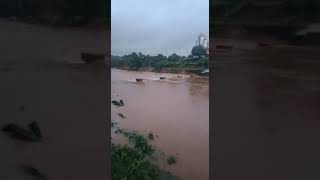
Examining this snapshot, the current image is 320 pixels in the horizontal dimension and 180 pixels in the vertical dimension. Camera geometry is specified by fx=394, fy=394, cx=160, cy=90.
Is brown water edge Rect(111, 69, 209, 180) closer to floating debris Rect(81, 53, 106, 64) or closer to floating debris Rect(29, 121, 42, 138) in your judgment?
floating debris Rect(81, 53, 106, 64)

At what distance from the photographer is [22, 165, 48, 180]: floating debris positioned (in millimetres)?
2467

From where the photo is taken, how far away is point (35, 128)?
2.47 m

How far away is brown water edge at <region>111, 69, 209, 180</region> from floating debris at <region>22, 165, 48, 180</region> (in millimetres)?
597

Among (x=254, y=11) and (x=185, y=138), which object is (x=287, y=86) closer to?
(x=254, y=11)

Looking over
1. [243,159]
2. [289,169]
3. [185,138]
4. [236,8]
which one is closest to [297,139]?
[289,169]

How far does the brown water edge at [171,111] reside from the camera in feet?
8.66

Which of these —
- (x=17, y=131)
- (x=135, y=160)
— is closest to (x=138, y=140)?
(x=135, y=160)

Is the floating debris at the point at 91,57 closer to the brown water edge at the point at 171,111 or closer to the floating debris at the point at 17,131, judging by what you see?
the brown water edge at the point at 171,111

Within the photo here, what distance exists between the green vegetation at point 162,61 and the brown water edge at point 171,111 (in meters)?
0.06

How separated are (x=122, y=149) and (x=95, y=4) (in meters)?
1.00

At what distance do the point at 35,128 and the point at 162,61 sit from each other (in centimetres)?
96

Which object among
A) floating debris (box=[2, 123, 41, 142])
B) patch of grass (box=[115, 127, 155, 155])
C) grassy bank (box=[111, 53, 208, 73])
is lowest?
patch of grass (box=[115, 127, 155, 155])

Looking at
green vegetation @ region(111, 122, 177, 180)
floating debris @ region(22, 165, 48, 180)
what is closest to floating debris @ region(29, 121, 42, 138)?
floating debris @ region(22, 165, 48, 180)

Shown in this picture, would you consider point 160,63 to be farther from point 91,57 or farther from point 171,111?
point 91,57
